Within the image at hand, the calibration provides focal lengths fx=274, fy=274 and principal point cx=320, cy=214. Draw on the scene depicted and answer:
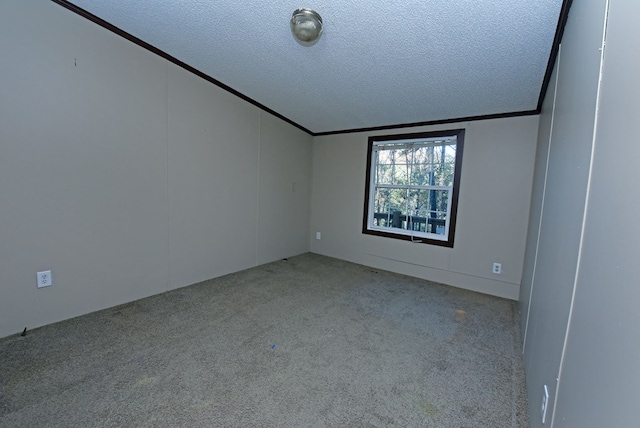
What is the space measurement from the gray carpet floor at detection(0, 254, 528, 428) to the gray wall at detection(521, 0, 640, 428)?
55 centimetres

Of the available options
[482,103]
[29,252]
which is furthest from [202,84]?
[482,103]

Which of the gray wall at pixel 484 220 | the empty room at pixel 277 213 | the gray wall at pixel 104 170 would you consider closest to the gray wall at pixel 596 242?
the empty room at pixel 277 213

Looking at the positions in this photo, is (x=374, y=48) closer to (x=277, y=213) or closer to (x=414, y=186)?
(x=414, y=186)

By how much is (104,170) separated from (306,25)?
6.83ft

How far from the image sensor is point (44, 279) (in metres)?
2.14

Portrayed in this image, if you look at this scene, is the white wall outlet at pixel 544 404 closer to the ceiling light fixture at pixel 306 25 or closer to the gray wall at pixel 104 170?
the ceiling light fixture at pixel 306 25

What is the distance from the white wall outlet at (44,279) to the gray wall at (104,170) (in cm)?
4

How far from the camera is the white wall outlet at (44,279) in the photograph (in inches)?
83.7

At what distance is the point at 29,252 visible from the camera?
6.76 ft

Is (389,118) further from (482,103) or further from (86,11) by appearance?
(86,11)

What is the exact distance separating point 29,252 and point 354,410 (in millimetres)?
2561

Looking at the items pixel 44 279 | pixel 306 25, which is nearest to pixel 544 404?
pixel 306 25

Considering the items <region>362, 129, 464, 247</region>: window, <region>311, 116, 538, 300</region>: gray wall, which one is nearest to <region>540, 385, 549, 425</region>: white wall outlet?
<region>311, 116, 538, 300</region>: gray wall

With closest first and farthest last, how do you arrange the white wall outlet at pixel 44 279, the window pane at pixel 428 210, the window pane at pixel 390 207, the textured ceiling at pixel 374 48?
1. the textured ceiling at pixel 374 48
2. the white wall outlet at pixel 44 279
3. the window pane at pixel 428 210
4. the window pane at pixel 390 207
